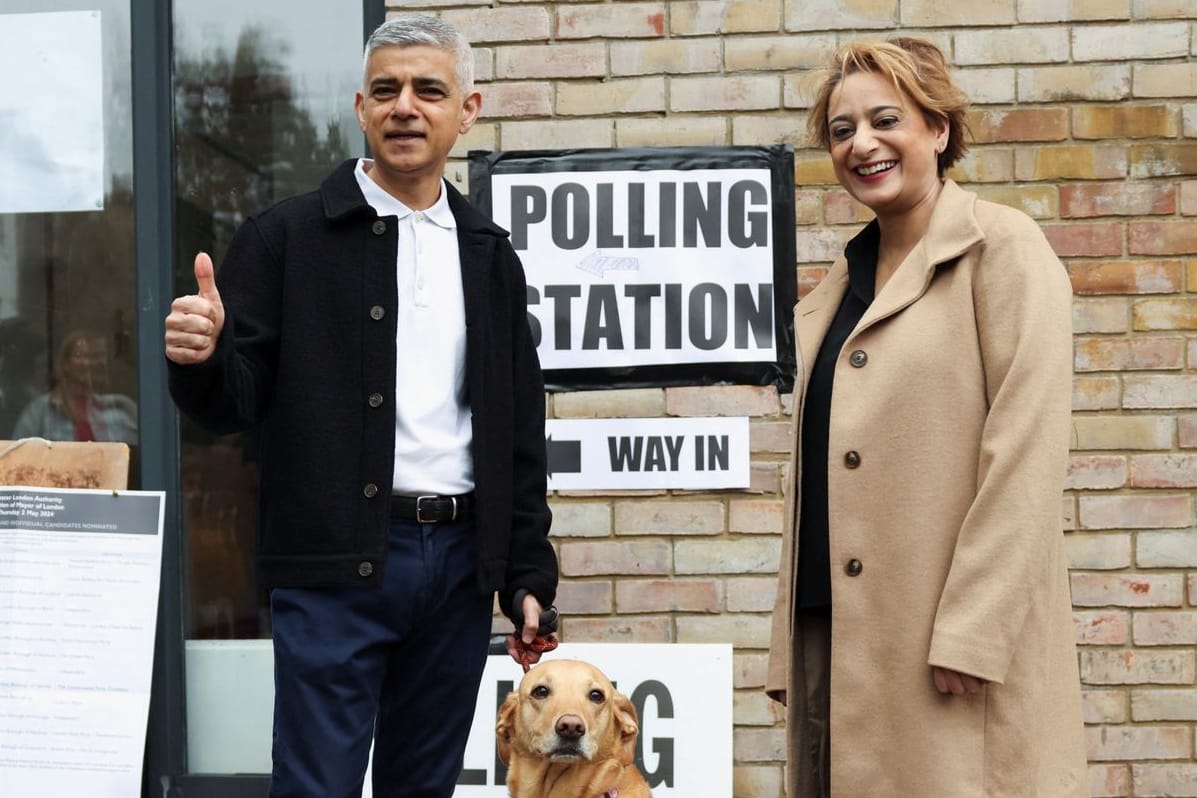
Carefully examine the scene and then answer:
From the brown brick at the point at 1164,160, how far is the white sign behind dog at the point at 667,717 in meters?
1.90

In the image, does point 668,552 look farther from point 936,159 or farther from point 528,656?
point 936,159

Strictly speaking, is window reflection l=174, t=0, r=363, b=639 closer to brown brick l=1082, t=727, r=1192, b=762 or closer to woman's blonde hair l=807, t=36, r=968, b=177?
woman's blonde hair l=807, t=36, r=968, b=177

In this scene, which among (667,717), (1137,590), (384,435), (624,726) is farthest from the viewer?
(1137,590)

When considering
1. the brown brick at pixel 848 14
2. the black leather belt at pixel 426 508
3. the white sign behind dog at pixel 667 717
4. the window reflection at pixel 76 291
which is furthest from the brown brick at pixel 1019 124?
the window reflection at pixel 76 291

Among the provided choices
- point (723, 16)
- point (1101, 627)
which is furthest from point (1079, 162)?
point (1101, 627)

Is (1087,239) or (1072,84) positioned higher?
(1072,84)

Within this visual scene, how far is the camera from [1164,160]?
4.02 m

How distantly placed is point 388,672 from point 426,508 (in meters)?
0.37

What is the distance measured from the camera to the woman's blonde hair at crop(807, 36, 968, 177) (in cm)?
259

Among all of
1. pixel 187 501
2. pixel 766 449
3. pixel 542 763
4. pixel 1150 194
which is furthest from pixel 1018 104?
pixel 187 501

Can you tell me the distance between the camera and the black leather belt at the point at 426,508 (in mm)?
2576

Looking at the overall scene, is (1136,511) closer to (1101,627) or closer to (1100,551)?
(1100,551)

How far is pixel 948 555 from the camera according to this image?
7.89 feet

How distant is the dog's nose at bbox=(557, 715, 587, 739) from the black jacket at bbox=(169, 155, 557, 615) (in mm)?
563
